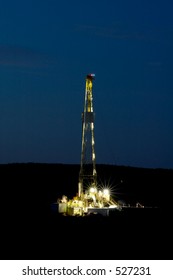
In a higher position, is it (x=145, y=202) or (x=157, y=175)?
(x=157, y=175)

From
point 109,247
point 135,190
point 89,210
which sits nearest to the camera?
point 109,247

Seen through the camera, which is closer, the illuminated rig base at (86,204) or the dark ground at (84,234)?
the dark ground at (84,234)

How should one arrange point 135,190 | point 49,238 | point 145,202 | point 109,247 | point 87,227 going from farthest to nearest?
1. point 135,190
2. point 145,202
3. point 87,227
4. point 49,238
5. point 109,247

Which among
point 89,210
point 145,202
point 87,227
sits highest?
point 145,202

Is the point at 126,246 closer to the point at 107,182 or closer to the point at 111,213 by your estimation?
the point at 111,213

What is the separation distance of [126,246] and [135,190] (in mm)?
90288

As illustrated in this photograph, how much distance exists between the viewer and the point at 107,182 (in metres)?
140

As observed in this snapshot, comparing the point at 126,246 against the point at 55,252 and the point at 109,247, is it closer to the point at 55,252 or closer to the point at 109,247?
the point at 109,247

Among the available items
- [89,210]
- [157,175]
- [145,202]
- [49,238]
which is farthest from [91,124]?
[157,175]

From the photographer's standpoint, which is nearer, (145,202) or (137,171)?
(145,202)

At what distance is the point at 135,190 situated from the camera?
131 m

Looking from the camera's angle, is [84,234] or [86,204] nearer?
[84,234]

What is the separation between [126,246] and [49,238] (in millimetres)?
6378

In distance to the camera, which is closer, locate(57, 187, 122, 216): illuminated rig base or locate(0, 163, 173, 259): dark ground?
locate(0, 163, 173, 259): dark ground
